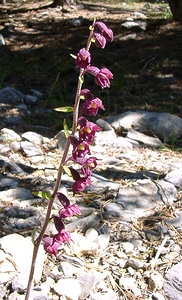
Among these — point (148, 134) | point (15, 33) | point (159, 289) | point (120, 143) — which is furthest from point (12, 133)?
point (15, 33)

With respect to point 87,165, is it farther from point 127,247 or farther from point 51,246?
point 127,247

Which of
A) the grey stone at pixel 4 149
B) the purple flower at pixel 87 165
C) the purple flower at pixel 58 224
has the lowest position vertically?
the grey stone at pixel 4 149

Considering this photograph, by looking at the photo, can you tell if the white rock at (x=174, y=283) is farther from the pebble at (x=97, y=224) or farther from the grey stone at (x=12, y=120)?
the grey stone at (x=12, y=120)

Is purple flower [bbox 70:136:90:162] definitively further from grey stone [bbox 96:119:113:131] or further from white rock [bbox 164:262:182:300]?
grey stone [bbox 96:119:113:131]

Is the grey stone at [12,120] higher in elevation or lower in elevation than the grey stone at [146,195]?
lower

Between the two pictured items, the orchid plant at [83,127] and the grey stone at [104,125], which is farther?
the grey stone at [104,125]

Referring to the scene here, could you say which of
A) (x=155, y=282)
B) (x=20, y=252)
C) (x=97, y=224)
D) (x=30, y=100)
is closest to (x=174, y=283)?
(x=155, y=282)

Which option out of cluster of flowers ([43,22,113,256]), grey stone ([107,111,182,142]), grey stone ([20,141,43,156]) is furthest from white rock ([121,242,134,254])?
grey stone ([107,111,182,142])

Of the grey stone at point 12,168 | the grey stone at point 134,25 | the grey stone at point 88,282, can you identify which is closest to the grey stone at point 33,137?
the grey stone at point 12,168
